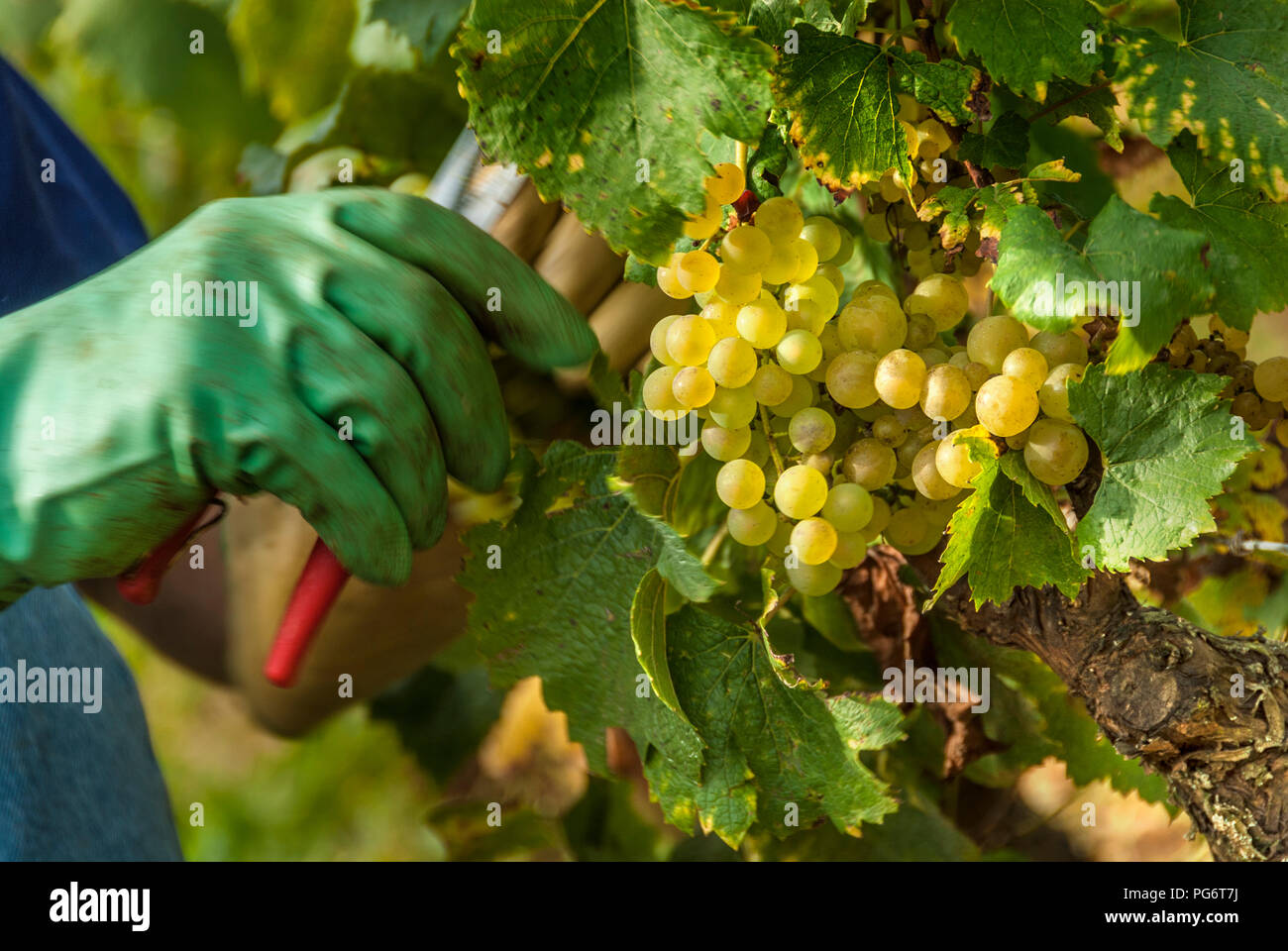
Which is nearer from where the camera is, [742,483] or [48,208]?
[742,483]

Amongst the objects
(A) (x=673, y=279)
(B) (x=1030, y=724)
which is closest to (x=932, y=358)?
(A) (x=673, y=279)

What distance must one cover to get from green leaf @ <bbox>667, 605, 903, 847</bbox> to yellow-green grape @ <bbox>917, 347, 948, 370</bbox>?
0.54 feet

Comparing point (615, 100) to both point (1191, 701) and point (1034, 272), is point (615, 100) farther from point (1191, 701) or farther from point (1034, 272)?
point (1191, 701)

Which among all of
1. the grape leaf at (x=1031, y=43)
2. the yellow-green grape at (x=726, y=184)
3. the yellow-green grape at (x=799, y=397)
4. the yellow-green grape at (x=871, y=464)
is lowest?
the yellow-green grape at (x=871, y=464)

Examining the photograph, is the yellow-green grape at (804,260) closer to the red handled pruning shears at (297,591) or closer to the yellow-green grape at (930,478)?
the yellow-green grape at (930,478)

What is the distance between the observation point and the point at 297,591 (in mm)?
429

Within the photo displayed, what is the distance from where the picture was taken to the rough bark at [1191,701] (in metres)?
0.39

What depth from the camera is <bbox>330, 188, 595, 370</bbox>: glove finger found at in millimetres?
441

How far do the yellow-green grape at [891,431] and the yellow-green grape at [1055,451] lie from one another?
0.06 metres

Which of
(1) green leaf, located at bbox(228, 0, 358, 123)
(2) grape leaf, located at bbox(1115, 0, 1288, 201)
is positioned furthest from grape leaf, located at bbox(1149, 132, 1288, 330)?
(1) green leaf, located at bbox(228, 0, 358, 123)

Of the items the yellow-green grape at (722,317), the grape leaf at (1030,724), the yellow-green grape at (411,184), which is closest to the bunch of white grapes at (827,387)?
the yellow-green grape at (722,317)

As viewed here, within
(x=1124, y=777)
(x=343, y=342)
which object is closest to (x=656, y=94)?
(x=343, y=342)

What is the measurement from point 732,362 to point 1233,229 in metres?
0.20

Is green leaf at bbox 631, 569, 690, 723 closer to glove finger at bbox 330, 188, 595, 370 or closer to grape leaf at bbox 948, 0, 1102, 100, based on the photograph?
glove finger at bbox 330, 188, 595, 370
